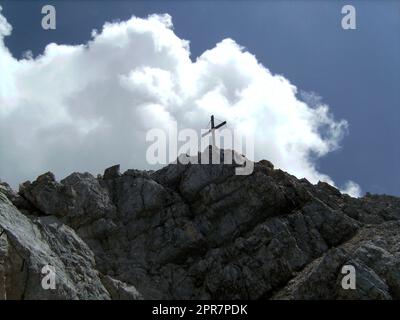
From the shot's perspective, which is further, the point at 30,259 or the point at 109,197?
the point at 109,197

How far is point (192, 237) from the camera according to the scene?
176ft

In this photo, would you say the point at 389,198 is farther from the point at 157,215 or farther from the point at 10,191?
the point at 10,191

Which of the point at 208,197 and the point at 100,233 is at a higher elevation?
the point at 208,197

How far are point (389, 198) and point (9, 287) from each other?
46.7m

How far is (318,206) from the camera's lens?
58281mm

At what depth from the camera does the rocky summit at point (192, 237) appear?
44.9 m

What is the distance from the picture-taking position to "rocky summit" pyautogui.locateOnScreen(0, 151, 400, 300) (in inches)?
1767
